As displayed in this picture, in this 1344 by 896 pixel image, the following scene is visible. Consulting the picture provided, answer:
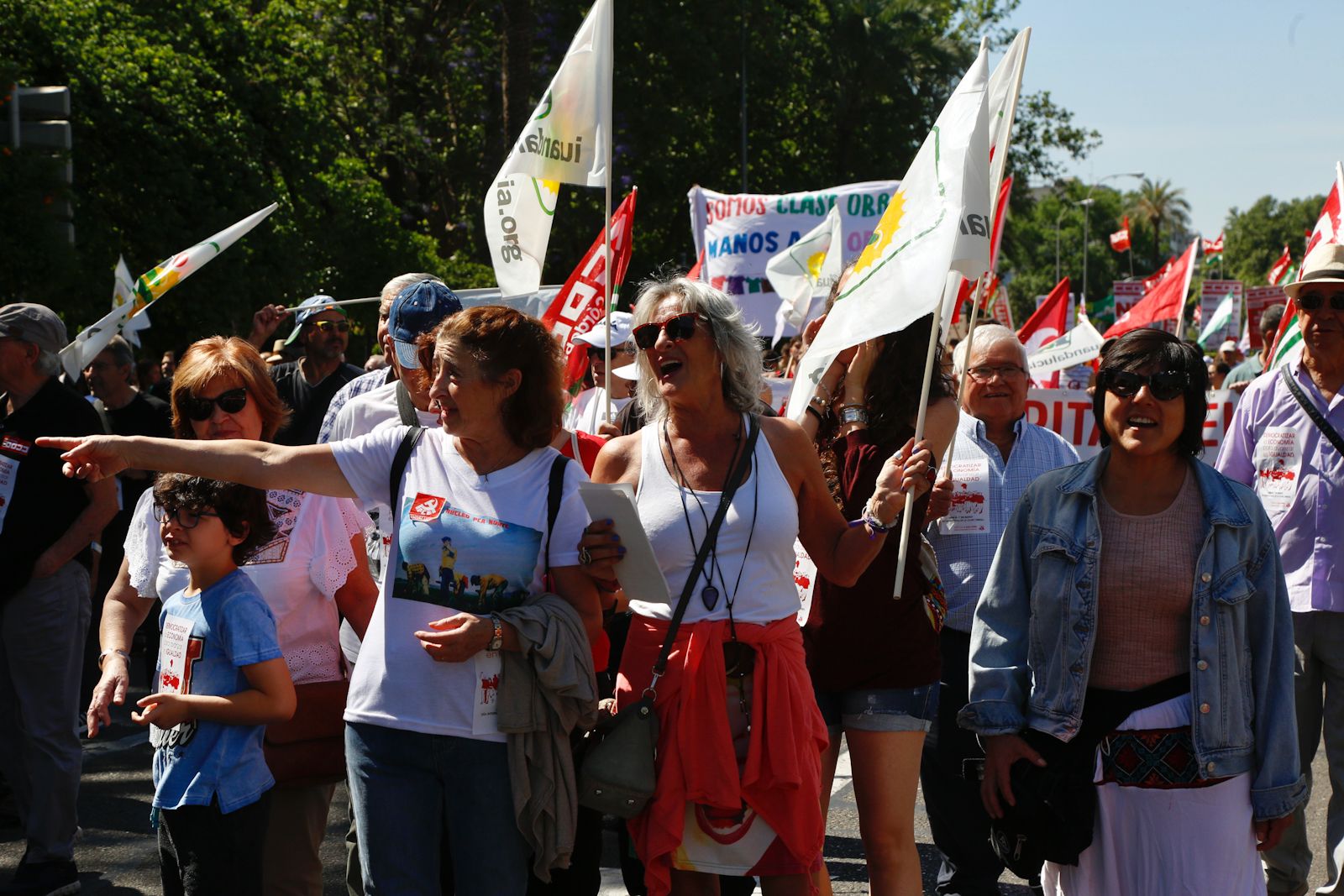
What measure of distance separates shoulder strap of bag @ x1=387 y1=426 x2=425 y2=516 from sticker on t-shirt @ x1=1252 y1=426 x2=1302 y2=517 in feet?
9.86

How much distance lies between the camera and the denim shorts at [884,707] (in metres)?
4.13

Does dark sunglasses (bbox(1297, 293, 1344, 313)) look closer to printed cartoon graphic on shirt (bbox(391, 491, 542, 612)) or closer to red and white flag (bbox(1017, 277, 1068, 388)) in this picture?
printed cartoon graphic on shirt (bbox(391, 491, 542, 612))

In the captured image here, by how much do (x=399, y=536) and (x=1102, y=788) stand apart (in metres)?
1.67

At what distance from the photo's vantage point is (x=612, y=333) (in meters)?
8.83

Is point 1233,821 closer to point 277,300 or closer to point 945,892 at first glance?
point 945,892

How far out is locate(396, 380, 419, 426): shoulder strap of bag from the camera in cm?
427

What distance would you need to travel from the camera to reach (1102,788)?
3391mm

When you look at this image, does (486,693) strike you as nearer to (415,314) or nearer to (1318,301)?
(415,314)

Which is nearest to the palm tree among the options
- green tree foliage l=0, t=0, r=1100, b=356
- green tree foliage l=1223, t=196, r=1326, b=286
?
green tree foliage l=1223, t=196, r=1326, b=286

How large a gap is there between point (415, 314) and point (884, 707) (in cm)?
166

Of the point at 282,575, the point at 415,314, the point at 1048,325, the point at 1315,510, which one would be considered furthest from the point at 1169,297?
the point at 282,575

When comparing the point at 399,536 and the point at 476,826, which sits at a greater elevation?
the point at 399,536

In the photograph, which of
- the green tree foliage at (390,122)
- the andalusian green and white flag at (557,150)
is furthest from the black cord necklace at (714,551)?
the green tree foliage at (390,122)

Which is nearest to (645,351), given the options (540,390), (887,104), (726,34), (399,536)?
(540,390)
